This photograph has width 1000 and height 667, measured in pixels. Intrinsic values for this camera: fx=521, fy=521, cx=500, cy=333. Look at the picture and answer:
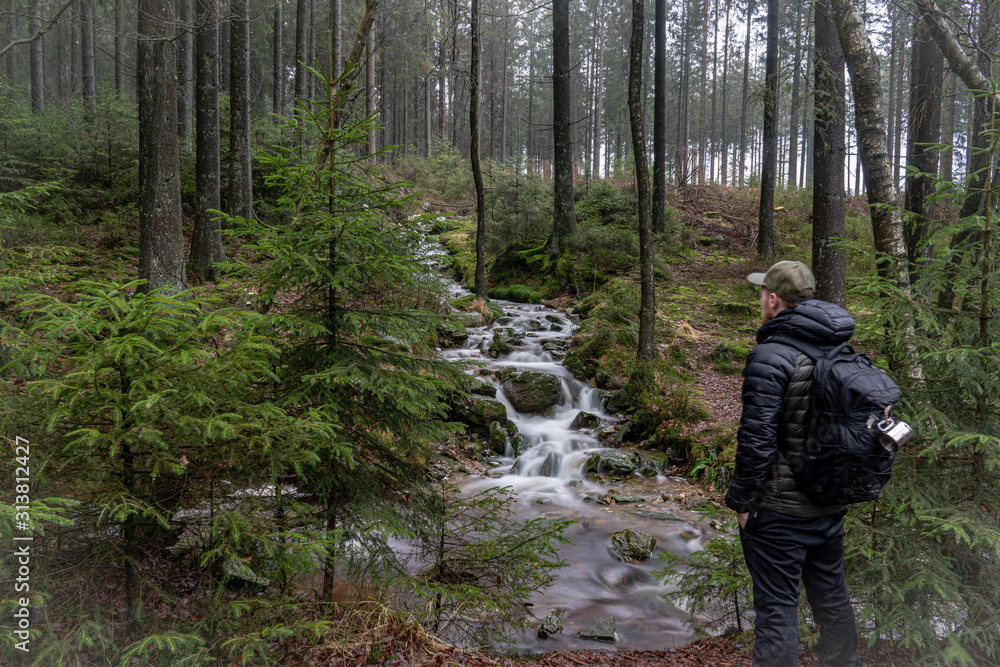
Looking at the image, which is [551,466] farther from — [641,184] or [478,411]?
[641,184]

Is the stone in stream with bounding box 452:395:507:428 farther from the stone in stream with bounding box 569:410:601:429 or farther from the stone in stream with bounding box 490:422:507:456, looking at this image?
the stone in stream with bounding box 569:410:601:429

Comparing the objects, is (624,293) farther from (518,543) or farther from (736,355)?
(518,543)

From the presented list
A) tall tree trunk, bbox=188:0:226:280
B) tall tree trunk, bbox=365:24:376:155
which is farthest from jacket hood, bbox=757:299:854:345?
tall tree trunk, bbox=188:0:226:280

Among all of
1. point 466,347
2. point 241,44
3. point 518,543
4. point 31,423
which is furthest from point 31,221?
point 518,543

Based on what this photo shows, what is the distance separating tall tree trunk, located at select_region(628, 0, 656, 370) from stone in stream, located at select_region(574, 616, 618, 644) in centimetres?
542

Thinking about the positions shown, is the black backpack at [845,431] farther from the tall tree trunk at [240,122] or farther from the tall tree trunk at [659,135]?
the tall tree trunk at [659,135]

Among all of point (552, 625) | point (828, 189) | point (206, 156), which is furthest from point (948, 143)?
point (206, 156)

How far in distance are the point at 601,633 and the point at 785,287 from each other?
3.63 m

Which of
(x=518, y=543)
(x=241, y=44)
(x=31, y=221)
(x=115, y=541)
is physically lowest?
(x=518, y=543)

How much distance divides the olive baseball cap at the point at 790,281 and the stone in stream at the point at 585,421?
22.5ft

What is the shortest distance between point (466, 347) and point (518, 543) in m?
8.15

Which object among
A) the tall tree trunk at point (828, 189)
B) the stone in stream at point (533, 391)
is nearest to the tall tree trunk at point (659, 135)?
the tall tree trunk at point (828, 189)

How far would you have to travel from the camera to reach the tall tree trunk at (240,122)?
12.9 m

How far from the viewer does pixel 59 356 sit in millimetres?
2586
